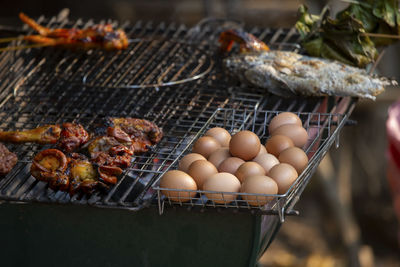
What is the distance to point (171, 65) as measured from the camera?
16.1 feet

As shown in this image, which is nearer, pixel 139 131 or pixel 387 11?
pixel 139 131

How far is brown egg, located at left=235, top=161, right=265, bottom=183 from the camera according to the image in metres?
3.06

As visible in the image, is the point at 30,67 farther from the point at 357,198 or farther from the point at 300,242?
the point at 357,198

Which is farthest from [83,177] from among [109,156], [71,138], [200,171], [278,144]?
[278,144]

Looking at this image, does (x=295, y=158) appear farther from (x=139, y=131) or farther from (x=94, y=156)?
(x=94, y=156)

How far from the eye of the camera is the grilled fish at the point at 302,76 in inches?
170

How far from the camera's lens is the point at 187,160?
10.6 ft

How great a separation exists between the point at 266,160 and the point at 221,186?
0.41 m

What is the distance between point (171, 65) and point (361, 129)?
4739 millimetres

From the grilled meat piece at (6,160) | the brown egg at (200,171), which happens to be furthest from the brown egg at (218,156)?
the grilled meat piece at (6,160)

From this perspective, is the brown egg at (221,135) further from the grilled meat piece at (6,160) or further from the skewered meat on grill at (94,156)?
the grilled meat piece at (6,160)

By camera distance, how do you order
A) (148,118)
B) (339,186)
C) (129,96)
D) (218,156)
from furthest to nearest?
(339,186)
(129,96)
(148,118)
(218,156)

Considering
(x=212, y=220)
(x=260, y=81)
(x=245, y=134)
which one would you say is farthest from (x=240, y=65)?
(x=212, y=220)

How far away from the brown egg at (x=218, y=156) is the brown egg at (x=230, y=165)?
5cm
